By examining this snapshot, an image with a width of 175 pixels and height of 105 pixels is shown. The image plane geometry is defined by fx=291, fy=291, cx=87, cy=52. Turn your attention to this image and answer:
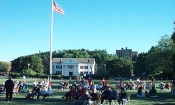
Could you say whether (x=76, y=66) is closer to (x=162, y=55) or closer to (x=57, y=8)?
(x=162, y=55)

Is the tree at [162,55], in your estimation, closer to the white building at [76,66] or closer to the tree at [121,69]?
the tree at [121,69]

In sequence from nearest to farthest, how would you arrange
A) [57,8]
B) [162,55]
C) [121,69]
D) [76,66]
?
1. [57,8]
2. [162,55]
3. [121,69]
4. [76,66]

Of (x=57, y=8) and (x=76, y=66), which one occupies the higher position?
(x=57, y=8)

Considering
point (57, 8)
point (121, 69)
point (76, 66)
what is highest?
point (57, 8)

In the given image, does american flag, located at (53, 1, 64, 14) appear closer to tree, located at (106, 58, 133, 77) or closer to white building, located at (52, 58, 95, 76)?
tree, located at (106, 58, 133, 77)

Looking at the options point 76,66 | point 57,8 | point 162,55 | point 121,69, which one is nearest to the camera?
point 57,8

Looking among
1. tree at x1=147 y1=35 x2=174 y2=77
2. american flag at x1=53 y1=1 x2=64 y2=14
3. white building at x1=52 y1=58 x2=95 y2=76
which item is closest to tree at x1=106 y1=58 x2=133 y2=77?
white building at x1=52 y1=58 x2=95 y2=76

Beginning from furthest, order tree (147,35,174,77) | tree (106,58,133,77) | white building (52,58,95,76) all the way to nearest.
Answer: white building (52,58,95,76)
tree (106,58,133,77)
tree (147,35,174,77)

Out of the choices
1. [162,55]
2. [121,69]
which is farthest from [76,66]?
[162,55]

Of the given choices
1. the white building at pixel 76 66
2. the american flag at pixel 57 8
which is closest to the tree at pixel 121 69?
the white building at pixel 76 66

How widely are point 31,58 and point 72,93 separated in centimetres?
10717

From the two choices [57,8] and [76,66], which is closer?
[57,8]

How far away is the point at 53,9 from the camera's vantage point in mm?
39281

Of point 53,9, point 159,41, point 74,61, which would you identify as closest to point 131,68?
point 74,61
